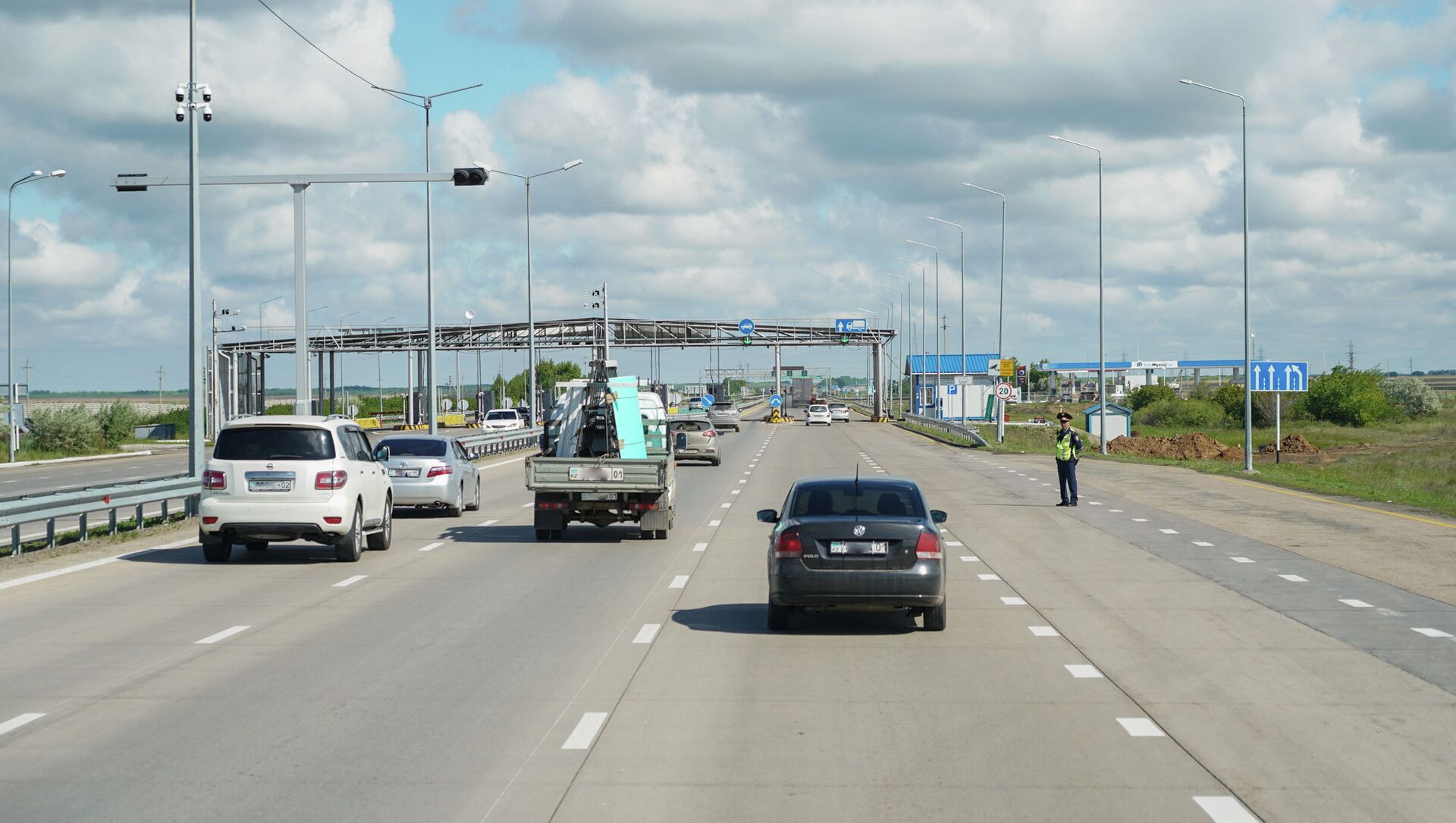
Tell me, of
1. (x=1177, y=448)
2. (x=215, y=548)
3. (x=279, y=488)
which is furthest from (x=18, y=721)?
(x=1177, y=448)

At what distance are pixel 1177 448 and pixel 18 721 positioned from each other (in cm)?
5654

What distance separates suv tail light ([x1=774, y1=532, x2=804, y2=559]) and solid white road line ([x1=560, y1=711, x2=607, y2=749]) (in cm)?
348

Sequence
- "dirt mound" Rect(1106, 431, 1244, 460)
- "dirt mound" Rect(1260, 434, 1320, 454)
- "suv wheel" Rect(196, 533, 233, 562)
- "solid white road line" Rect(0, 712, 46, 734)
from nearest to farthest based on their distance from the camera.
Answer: "solid white road line" Rect(0, 712, 46, 734) → "suv wheel" Rect(196, 533, 233, 562) → "dirt mound" Rect(1106, 431, 1244, 460) → "dirt mound" Rect(1260, 434, 1320, 454)

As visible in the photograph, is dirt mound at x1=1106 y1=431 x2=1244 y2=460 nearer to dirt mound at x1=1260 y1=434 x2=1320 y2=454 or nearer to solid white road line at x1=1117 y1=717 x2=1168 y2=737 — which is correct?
dirt mound at x1=1260 y1=434 x2=1320 y2=454

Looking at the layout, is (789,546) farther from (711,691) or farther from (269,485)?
(269,485)

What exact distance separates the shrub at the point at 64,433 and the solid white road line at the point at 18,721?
5758 cm

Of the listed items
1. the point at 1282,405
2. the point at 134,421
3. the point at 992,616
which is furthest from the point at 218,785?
the point at 1282,405

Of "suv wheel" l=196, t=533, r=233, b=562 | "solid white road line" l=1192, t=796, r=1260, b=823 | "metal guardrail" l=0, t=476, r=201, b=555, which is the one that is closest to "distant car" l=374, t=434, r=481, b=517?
"metal guardrail" l=0, t=476, r=201, b=555

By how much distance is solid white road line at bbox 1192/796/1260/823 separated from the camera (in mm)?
6688

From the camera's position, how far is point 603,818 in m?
6.70

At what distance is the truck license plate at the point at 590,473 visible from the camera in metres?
21.0

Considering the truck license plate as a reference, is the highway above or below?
below

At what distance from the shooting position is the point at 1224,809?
270 inches

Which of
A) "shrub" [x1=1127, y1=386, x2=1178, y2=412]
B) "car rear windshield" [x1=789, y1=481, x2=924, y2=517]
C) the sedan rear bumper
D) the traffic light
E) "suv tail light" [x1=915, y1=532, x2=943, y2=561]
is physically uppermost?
the traffic light
